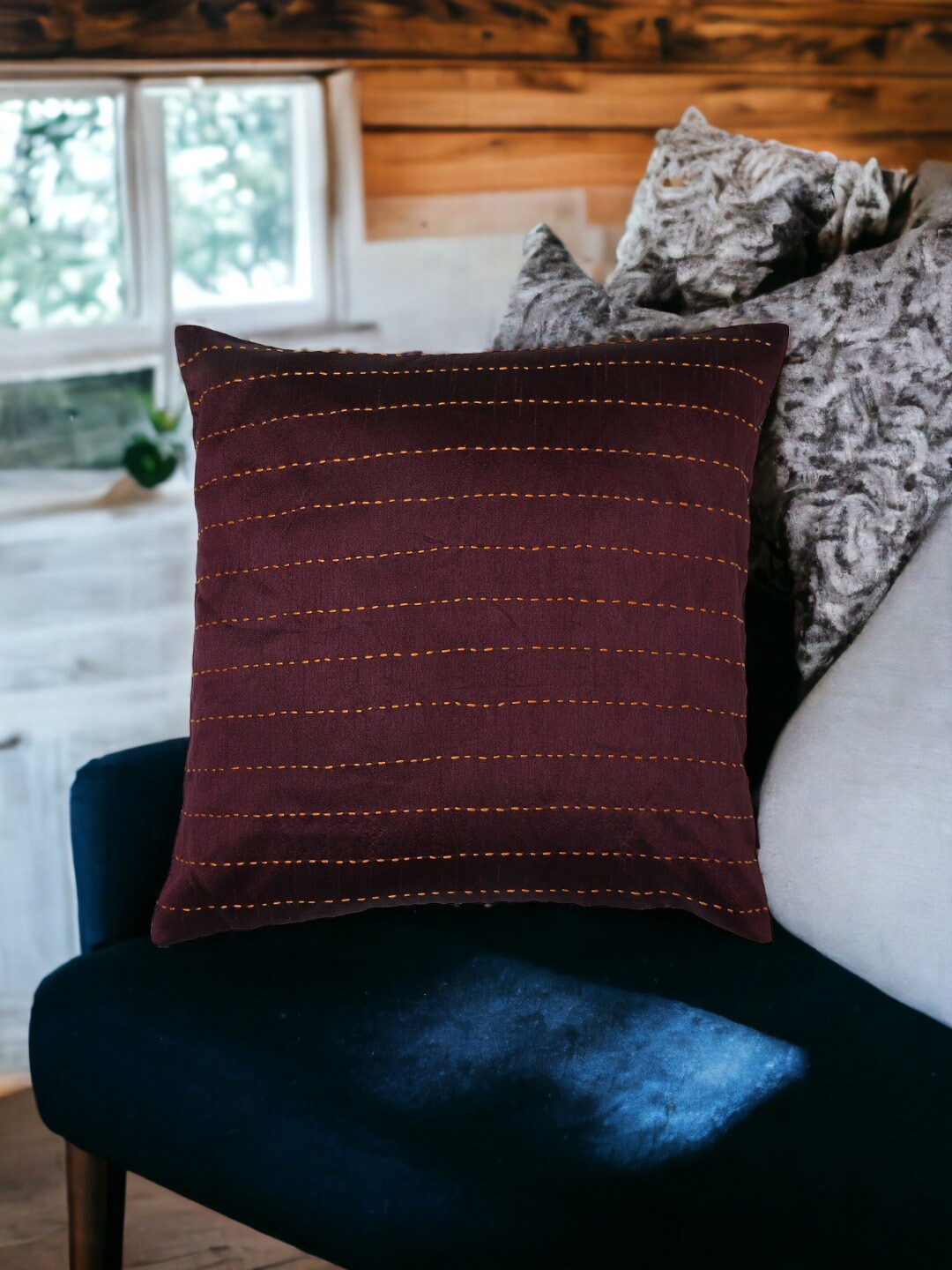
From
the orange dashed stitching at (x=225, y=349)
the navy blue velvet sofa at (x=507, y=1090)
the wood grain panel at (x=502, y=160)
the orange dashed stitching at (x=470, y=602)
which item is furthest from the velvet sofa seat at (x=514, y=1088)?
the wood grain panel at (x=502, y=160)

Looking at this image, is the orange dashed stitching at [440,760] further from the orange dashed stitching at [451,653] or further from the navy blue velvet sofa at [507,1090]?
the navy blue velvet sofa at [507,1090]

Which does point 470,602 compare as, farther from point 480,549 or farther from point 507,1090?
point 507,1090

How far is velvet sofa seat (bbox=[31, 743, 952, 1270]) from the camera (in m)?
0.74

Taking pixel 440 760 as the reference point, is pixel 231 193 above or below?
above

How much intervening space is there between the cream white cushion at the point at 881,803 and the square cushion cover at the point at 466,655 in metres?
0.05

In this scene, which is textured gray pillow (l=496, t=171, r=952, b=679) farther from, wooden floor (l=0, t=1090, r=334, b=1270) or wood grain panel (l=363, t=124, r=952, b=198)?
wooden floor (l=0, t=1090, r=334, b=1270)

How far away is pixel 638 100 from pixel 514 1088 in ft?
4.55

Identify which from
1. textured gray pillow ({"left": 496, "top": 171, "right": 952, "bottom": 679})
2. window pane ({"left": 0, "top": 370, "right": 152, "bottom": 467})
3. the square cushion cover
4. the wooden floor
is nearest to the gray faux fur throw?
textured gray pillow ({"left": 496, "top": 171, "right": 952, "bottom": 679})

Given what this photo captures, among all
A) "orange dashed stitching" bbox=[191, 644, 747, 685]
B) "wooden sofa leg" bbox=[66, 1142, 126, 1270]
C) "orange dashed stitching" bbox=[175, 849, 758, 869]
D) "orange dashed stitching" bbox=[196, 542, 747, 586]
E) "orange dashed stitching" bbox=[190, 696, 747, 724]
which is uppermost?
"orange dashed stitching" bbox=[196, 542, 747, 586]

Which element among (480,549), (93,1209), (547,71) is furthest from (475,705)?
(547,71)

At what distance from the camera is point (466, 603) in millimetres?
914

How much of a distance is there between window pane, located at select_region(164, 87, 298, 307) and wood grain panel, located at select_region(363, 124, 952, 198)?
0.12 metres

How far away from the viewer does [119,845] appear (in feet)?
3.41

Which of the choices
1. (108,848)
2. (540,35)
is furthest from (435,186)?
(108,848)
